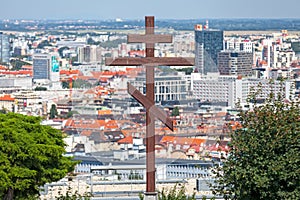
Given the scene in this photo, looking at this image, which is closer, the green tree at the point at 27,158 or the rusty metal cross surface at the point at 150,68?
the rusty metal cross surface at the point at 150,68

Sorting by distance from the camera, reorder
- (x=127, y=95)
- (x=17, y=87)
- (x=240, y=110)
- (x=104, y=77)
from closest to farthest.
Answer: (x=127, y=95)
(x=240, y=110)
(x=104, y=77)
(x=17, y=87)

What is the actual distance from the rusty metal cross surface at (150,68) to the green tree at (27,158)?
27.7 inches

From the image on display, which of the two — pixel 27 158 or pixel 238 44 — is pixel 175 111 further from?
pixel 238 44

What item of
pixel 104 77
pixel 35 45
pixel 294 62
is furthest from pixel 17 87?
pixel 104 77

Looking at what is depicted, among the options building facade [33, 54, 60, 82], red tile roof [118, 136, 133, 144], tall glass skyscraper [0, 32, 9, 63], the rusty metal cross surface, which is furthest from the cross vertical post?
tall glass skyscraper [0, 32, 9, 63]

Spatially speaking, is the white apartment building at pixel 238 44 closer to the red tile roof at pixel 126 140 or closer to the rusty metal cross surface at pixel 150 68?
the red tile roof at pixel 126 140

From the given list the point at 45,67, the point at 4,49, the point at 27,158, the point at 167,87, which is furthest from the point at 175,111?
the point at 4,49

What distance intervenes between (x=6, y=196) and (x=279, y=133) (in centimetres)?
133

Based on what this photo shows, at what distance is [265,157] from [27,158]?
109cm

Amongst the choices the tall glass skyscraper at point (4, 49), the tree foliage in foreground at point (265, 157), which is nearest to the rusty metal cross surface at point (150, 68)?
the tree foliage in foreground at point (265, 157)

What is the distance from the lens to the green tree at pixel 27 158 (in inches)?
162

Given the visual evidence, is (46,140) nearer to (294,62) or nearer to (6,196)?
(6,196)

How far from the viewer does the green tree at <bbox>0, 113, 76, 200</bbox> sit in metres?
4.11

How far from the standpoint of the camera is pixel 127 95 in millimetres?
3842
